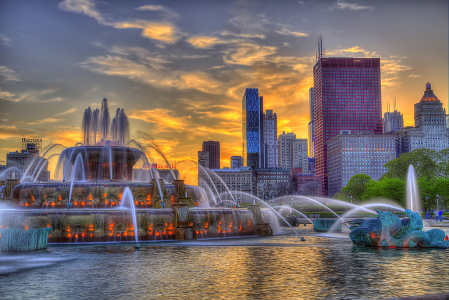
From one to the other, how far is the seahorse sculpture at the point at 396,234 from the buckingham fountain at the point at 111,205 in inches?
423

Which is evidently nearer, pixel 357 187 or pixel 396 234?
pixel 396 234

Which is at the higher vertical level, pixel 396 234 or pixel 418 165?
pixel 418 165

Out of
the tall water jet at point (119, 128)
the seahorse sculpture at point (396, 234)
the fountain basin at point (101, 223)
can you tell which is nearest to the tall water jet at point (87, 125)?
the tall water jet at point (119, 128)

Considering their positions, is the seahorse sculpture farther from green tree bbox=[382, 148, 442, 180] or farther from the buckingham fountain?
green tree bbox=[382, 148, 442, 180]

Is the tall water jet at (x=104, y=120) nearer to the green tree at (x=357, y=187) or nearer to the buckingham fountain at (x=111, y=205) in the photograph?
the buckingham fountain at (x=111, y=205)

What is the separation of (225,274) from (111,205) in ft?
72.5

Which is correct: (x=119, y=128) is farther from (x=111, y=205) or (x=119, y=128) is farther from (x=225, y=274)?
(x=225, y=274)

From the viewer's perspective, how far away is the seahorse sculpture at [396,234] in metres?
21.4

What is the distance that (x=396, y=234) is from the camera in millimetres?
22531

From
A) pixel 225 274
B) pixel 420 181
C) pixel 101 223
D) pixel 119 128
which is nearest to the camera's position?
pixel 225 274

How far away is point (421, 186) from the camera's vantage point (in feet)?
299

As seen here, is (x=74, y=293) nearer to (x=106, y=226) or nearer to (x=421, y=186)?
(x=106, y=226)

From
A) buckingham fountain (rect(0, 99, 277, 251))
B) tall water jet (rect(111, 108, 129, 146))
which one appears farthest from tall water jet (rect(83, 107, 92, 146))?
tall water jet (rect(111, 108, 129, 146))

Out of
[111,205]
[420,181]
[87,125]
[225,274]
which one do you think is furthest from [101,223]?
[420,181]
